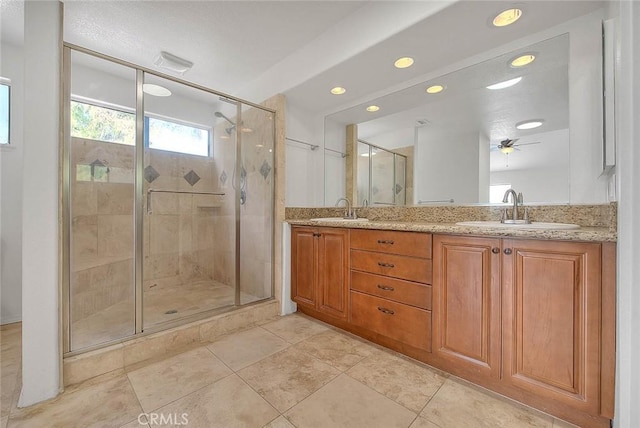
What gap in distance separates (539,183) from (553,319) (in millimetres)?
919

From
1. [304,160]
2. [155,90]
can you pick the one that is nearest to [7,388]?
[155,90]

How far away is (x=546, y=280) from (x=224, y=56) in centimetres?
307

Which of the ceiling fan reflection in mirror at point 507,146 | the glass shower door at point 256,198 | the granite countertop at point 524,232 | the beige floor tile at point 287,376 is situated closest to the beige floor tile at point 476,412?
the beige floor tile at point 287,376

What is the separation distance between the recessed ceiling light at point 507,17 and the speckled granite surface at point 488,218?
1.14 metres

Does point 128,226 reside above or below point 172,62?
below

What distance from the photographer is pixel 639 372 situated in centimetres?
88

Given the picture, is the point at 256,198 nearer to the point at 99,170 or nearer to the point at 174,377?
the point at 99,170

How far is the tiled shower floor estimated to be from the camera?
1.65 meters

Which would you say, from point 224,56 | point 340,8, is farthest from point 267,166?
point 340,8

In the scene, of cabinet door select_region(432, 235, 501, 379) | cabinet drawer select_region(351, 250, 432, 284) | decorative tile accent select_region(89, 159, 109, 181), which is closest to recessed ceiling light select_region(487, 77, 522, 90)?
cabinet door select_region(432, 235, 501, 379)

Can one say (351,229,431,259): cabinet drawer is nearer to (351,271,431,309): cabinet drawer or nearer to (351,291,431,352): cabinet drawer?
(351,271,431,309): cabinet drawer

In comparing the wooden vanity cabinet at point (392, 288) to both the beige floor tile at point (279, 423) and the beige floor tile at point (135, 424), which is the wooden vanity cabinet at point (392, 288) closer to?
the beige floor tile at point (279, 423)

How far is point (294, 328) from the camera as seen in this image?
216 cm

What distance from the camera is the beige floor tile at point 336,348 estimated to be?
1654mm
